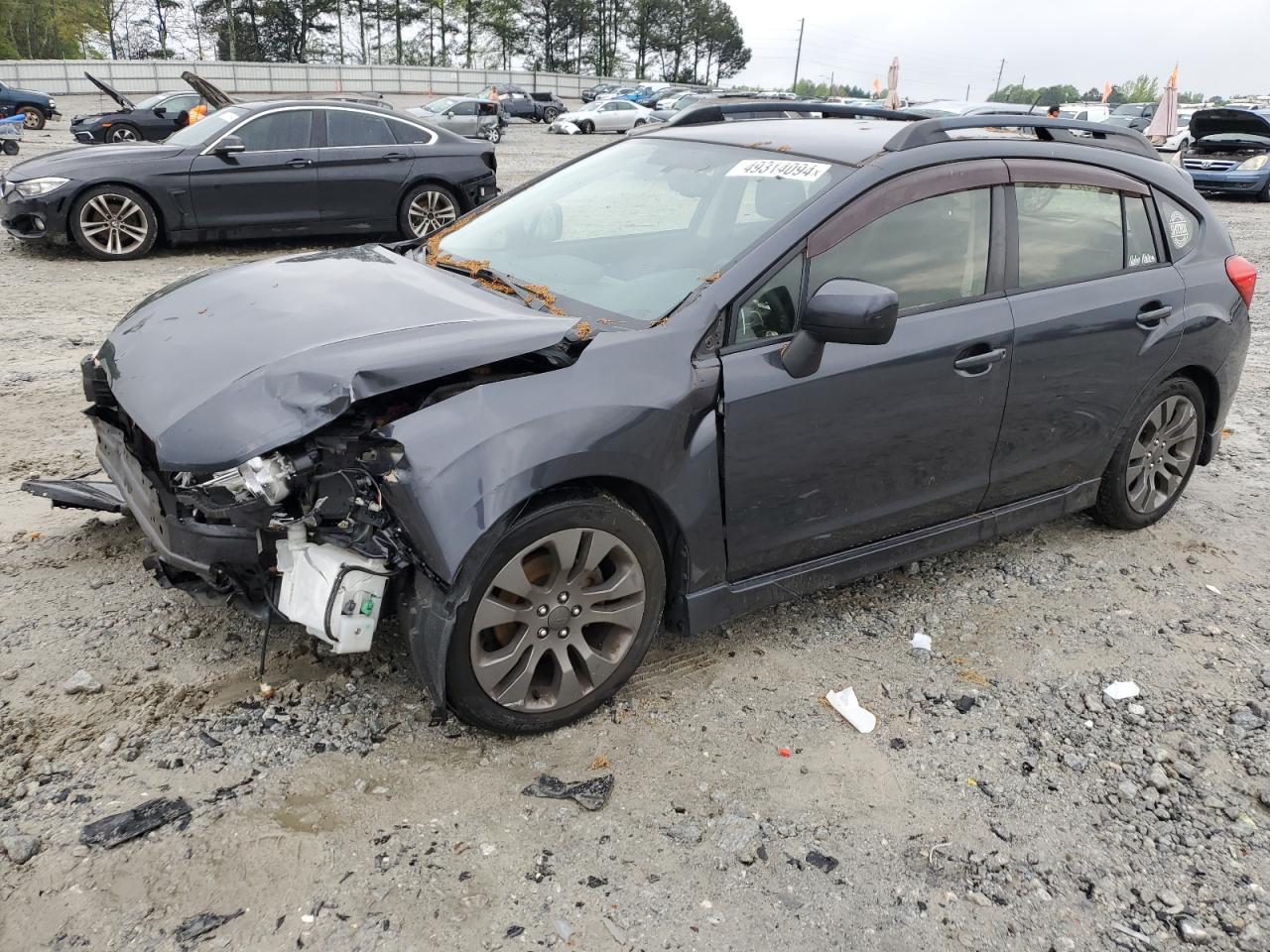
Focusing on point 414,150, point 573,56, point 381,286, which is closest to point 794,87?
point 573,56

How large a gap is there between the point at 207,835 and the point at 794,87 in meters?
116

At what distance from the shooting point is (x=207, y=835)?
2604mm

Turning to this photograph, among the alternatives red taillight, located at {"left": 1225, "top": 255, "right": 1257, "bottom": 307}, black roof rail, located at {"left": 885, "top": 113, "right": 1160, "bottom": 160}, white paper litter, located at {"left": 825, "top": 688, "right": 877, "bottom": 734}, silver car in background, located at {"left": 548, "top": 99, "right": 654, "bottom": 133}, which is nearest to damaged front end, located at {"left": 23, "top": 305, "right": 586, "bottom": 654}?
white paper litter, located at {"left": 825, "top": 688, "right": 877, "bottom": 734}

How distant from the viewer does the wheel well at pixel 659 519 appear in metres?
2.91

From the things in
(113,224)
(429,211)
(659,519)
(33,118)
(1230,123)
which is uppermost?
(1230,123)

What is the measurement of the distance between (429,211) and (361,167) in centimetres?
87

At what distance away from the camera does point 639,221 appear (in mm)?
3822

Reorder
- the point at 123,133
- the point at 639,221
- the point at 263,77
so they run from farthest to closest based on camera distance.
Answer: the point at 263,77
the point at 123,133
the point at 639,221

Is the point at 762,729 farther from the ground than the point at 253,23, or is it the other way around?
the point at 253,23

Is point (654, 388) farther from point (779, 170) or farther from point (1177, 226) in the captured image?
point (1177, 226)

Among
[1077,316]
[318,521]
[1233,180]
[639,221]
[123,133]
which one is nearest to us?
[318,521]

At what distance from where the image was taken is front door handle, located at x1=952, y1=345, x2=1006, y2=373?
141 inches

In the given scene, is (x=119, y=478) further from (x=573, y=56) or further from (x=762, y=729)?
(x=573, y=56)

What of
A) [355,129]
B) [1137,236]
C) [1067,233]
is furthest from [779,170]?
[355,129]
